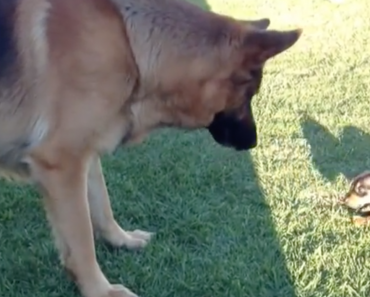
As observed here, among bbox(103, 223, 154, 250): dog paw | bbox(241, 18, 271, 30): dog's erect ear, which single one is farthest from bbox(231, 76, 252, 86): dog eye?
bbox(103, 223, 154, 250): dog paw

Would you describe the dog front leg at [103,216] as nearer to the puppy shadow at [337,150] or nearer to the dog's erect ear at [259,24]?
the dog's erect ear at [259,24]

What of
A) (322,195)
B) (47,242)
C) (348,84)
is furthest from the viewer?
(348,84)

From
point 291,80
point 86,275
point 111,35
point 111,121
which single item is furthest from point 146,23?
point 291,80

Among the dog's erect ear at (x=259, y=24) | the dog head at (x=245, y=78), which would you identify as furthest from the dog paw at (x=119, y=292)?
the dog's erect ear at (x=259, y=24)

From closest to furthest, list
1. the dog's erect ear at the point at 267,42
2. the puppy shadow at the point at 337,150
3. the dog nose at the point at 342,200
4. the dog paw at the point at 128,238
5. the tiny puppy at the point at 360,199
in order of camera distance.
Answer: the dog's erect ear at the point at 267,42 → the dog paw at the point at 128,238 → the tiny puppy at the point at 360,199 → the dog nose at the point at 342,200 → the puppy shadow at the point at 337,150

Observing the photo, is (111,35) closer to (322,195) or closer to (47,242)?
(47,242)

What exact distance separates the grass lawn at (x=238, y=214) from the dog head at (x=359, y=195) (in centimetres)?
6

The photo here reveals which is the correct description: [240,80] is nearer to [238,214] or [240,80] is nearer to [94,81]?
[94,81]

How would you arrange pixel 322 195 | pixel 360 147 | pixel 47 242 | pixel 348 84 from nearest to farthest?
pixel 47 242
pixel 322 195
pixel 360 147
pixel 348 84

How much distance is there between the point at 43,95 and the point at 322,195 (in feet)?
5.10

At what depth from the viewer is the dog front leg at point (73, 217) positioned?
2.83 m

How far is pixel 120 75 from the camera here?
112 inches

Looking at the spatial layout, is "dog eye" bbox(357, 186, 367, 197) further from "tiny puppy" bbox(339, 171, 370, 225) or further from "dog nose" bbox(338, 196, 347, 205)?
"dog nose" bbox(338, 196, 347, 205)

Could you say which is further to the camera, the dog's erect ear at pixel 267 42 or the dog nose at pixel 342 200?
the dog nose at pixel 342 200
